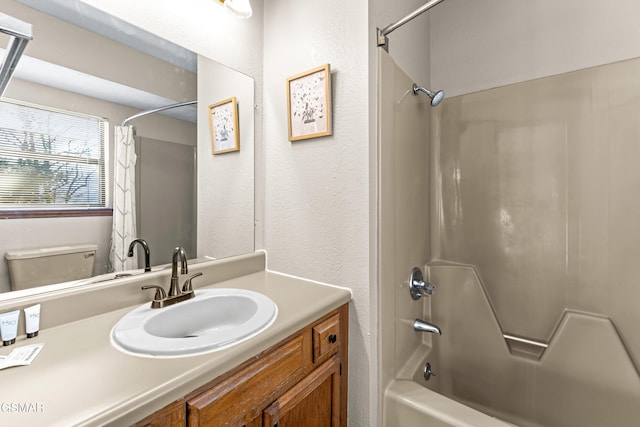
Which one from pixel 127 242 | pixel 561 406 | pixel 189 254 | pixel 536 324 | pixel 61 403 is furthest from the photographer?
pixel 536 324

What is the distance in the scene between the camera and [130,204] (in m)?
1.07

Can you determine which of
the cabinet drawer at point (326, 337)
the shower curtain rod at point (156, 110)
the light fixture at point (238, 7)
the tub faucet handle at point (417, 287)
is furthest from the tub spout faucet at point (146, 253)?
the tub faucet handle at point (417, 287)

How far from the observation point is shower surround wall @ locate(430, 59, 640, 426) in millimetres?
1297

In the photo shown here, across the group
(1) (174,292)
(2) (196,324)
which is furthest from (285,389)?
(1) (174,292)

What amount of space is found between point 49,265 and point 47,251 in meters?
0.04

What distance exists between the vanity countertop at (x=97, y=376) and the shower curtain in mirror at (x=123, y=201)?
210 mm

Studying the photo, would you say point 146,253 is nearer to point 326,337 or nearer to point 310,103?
point 326,337

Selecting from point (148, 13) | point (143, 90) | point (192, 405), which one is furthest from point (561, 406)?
point (148, 13)

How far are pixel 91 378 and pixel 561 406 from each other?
1.89 m

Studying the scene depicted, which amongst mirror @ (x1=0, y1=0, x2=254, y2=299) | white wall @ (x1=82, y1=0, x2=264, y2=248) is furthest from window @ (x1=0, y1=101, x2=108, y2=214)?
white wall @ (x1=82, y1=0, x2=264, y2=248)

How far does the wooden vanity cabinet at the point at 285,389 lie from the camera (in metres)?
0.66

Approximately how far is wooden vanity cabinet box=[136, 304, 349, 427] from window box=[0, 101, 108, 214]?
2.42ft

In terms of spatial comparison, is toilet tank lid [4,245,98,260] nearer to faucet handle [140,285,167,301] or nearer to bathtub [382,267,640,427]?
faucet handle [140,285,167,301]

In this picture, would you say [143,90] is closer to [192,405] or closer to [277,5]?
[277,5]
